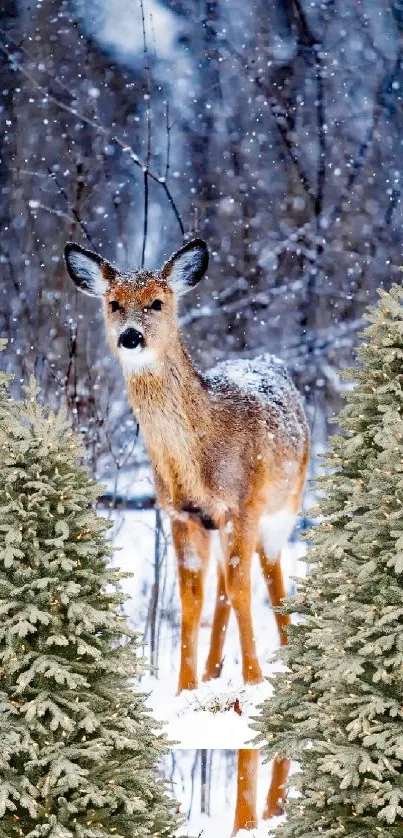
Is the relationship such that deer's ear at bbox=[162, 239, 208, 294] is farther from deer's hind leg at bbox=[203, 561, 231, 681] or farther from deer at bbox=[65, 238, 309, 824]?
deer's hind leg at bbox=[203, 561, 231, 681]

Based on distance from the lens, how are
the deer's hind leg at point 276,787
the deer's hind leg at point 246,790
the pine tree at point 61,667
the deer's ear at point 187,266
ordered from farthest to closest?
1. the deer's ear at point 187,266
2. the deer's hind leg at point 246,790
3. the deer's hind leg at point 276,787
4. the pine tree at point 61,667

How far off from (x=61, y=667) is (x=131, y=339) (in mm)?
1750

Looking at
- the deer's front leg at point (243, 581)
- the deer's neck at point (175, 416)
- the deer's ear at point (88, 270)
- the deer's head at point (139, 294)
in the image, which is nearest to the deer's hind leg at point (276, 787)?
the deer's front leg at point (243, 581)

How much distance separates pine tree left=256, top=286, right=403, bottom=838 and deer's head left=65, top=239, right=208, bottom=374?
1.25 m

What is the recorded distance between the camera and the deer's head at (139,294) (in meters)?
4.18

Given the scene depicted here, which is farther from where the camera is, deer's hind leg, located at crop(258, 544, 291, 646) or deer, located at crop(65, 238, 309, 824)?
deer's hind leg, located at crop(258, 544, 291, 646)

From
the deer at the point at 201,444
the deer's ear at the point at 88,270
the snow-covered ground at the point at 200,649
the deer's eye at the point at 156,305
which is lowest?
the snow-covered ground at the point at 200,649

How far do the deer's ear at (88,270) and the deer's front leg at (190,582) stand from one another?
93 cm

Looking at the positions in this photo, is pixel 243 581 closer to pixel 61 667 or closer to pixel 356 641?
pixel 356 641

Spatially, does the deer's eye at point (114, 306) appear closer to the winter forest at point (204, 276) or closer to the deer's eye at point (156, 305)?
the winter forest at point (204, 276)

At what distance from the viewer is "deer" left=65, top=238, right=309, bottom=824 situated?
4.21m

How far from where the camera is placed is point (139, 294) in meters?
4.26

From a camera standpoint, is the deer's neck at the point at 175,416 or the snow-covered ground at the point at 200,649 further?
the snow-covered ground at the point at 200,649

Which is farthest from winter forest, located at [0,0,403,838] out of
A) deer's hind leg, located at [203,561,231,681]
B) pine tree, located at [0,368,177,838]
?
pine tree, located at [0,368,177,838]
